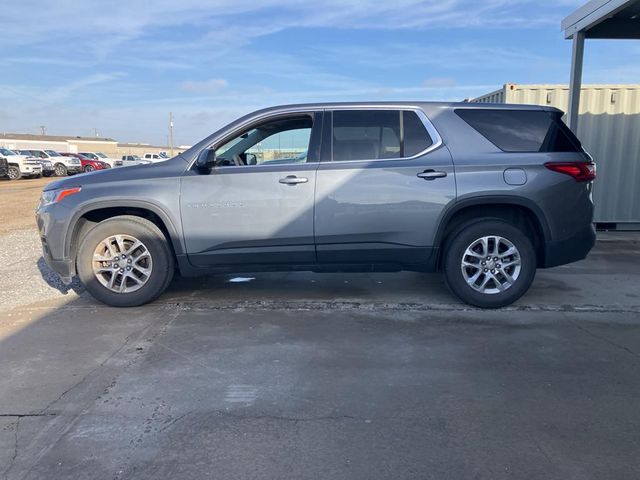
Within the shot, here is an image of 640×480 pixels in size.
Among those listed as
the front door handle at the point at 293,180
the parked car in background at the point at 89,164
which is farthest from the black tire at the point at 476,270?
the parked car in background at the point at 89,164

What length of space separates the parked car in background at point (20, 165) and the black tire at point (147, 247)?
92.2 ft

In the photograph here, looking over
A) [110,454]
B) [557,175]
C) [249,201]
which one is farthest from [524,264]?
[110,454]

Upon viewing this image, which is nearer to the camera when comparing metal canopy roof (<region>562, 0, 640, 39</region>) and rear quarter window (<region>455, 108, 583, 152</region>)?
rear quarter window (<region>455, 108, 583, 152</region>)

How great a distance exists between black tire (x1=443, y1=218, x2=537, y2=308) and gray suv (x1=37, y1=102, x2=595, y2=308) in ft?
0.04

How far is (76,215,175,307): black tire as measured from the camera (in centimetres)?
526

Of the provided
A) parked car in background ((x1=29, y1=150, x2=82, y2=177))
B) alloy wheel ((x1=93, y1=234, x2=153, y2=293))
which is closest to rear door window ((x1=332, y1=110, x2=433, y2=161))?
alloy wheel ((x1=93, y1=234, x2=153, y2=293))

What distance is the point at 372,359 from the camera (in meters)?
4.11

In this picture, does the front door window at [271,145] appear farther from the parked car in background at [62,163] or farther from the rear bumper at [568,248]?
the parked car in background at [62,163]

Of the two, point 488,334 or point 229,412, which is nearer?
point 229,412

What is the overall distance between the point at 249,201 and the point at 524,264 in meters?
2.78

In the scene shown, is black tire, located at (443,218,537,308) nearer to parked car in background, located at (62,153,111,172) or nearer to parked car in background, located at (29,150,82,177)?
parked car in background, located at (29,150,82,177)

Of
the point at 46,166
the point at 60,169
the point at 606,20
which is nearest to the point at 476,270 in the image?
the point at 606,20

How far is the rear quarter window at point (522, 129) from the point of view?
5.19 m

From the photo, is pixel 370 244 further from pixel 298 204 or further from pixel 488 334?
pixel 488 334
